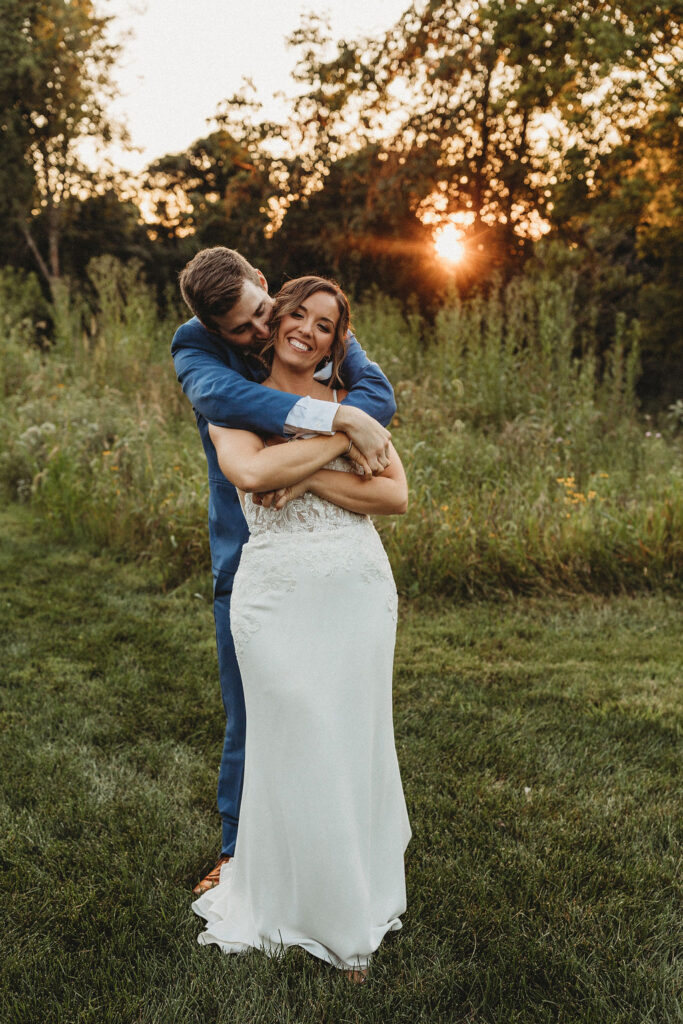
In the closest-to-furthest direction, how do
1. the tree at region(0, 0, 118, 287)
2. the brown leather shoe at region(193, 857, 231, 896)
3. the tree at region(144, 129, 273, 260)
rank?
the brown leather shoe at region(193, 857, 231, 896) < the tree at region(144, 129, 273, 260) < the tree at region(0, 0, 118, 287)

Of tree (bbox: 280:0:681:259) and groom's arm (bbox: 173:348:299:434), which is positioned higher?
tree (bbox: 280:0:681:259)

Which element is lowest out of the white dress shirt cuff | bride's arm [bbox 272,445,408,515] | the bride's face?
bride's arm [bbox 272,445,408,515]

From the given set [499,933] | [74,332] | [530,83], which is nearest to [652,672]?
[499,933]

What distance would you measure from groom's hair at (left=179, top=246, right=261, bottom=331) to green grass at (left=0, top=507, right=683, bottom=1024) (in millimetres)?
1980

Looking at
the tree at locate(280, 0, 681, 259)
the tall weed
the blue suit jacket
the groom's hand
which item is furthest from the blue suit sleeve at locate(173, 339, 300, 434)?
the tree at locate(280, 0, 681, 259)

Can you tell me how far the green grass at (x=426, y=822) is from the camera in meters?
2.31

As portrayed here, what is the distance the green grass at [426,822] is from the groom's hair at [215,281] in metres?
1.98

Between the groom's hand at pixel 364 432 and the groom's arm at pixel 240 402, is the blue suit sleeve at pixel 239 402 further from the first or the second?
the groom's hand at pixel 364 432

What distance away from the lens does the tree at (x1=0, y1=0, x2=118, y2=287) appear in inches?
836

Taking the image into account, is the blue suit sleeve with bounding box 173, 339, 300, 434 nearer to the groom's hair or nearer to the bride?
the bride

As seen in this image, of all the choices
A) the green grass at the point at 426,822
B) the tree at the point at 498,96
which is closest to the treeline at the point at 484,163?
the tree at the point at 498,96

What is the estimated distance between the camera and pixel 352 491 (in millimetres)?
2355

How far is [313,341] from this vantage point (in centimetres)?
237

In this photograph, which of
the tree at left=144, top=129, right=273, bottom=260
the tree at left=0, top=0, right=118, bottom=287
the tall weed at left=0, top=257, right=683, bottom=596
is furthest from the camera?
the tree at left=0, top=0, right=118, bottom=287
